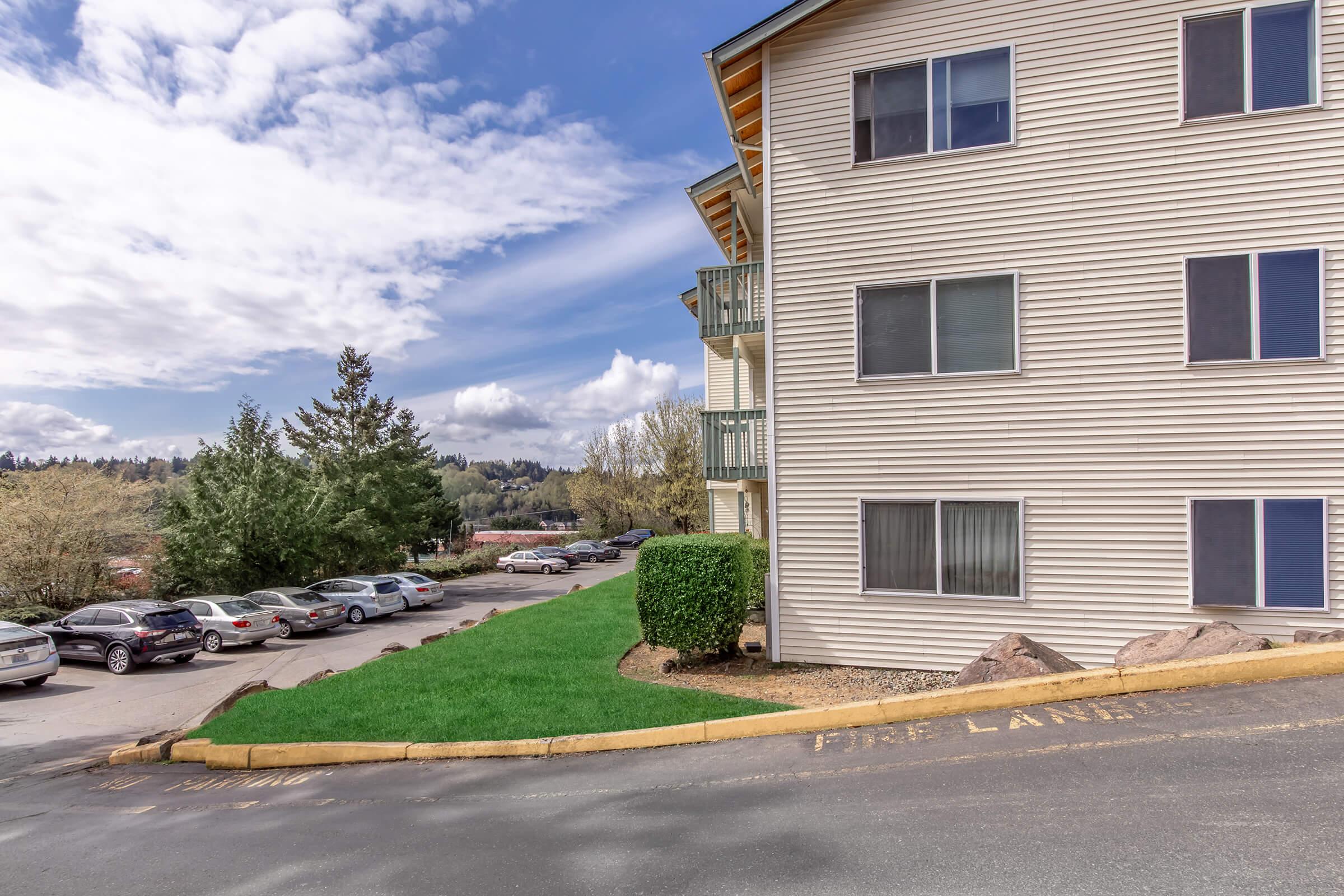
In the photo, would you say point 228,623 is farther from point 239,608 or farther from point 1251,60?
point 1251,60

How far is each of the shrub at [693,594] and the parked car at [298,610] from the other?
564 inches

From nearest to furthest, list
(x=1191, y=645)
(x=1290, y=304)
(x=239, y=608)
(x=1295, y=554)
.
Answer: (x=1191, y=645)
(x=1295, y=554)
(x=1290, y=304)
(x=239, y=608)

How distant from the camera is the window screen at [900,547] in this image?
34.6 ft

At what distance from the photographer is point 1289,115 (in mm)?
9492

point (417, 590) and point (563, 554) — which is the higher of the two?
point (417, 590)

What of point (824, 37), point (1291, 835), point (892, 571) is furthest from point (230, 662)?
point (1291, 835)

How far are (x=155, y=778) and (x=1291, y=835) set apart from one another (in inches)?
427

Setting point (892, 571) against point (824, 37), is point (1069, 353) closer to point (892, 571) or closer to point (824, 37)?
point (892, 571)

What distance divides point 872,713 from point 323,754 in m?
6.08

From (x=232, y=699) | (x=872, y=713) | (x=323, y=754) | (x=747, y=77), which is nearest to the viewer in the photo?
(x=872, y=713)

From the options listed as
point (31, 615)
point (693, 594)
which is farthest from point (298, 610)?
point (693, 594)

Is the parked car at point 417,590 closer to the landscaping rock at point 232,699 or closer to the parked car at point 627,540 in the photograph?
the landscaping rock at point 232,699

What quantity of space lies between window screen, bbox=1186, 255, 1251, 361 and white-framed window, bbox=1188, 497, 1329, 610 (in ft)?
6.30

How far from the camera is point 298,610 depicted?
70.1ft
